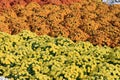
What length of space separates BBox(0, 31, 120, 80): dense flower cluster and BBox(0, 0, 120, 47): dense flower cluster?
5.38 feet

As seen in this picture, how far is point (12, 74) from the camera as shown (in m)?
7.70

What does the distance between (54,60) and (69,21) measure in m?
3.58

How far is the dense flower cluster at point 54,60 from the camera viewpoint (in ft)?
24.8

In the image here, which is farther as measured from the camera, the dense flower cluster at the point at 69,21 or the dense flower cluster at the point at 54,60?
the dense flower cluster at the point at 69,21

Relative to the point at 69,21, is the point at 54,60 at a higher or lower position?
higher

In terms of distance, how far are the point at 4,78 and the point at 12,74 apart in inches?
7.3

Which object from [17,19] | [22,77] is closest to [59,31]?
[17,19]

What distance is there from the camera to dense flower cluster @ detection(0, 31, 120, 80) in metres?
7.57

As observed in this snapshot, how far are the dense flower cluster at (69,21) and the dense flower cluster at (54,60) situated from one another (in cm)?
164

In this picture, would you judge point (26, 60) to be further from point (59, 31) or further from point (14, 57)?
point (59, 31)

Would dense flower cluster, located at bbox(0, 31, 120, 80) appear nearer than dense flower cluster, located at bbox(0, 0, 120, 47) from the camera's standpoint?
Yes

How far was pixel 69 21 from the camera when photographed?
11.4 meters

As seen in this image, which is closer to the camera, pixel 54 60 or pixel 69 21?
pixel 54 60

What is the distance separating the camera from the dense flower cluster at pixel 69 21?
10719mm
